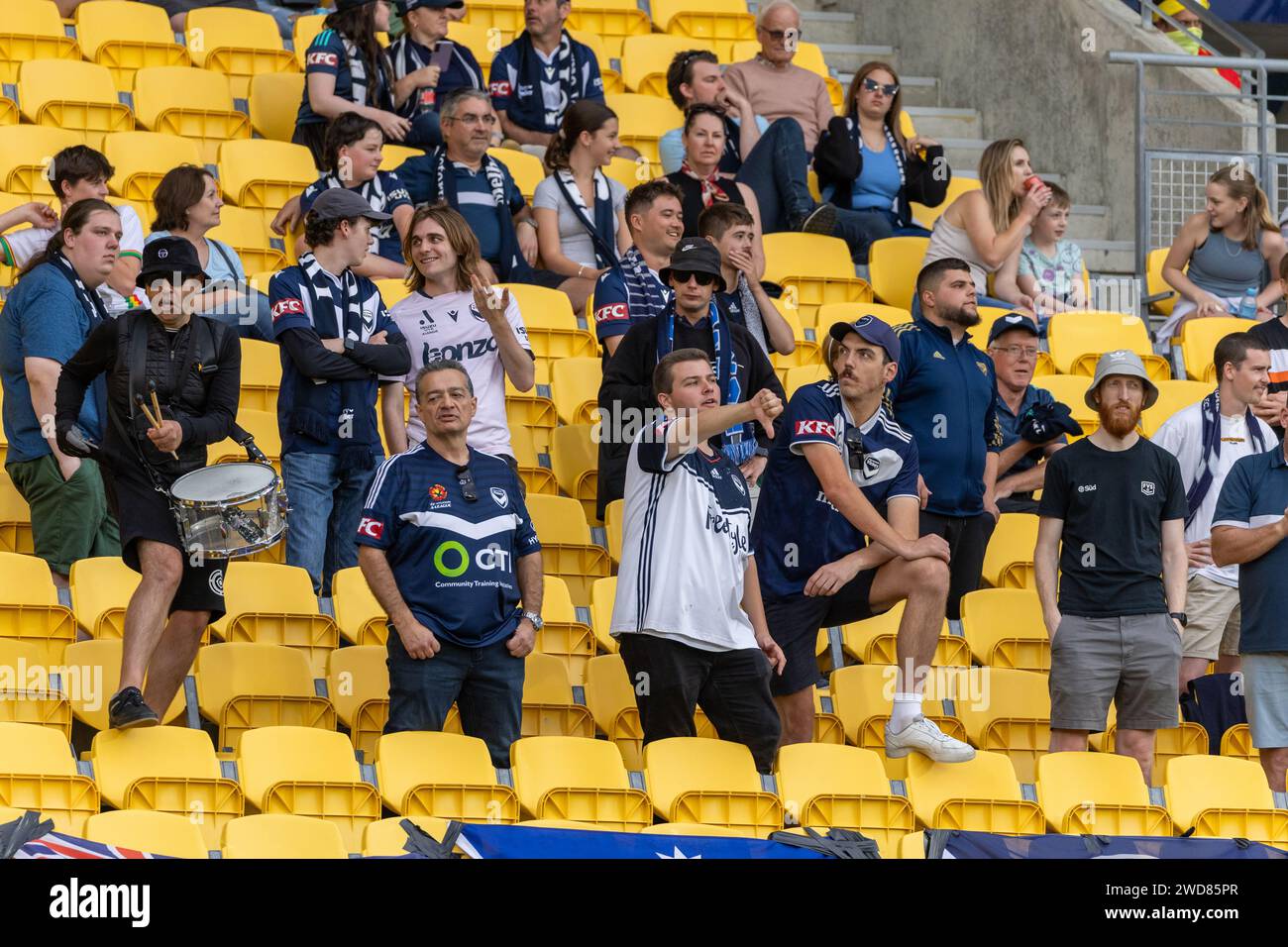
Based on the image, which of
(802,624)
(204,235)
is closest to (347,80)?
(204,235)

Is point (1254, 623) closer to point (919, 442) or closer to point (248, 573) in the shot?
point (919, 442)

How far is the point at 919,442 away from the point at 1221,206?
10.3ft

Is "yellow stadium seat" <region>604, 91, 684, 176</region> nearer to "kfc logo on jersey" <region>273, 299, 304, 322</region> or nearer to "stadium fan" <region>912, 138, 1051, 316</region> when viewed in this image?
"stadium fan" <region>912, 138, 1051, 316</region>

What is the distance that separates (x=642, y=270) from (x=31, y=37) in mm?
3857

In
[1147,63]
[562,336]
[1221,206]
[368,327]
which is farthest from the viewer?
[1147,63]

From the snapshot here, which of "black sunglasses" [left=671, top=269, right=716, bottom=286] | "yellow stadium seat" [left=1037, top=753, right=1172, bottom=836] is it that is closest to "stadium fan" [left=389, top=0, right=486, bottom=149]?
"black sunglasses" [left=671, top=269, right=716, bottom=286]

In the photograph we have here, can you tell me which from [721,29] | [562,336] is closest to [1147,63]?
[721,29]

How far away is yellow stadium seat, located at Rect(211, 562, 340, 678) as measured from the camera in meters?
7.93

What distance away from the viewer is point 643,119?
11812 millimetres

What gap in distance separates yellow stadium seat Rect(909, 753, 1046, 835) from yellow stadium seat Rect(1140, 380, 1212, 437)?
9.23ft

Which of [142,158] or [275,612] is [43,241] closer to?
[142,158]

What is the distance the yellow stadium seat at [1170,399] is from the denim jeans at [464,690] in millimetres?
3764

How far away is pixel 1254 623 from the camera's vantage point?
26.0 ft
